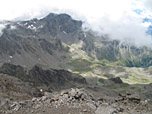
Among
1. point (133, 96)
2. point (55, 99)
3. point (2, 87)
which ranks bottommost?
point (2, 87)

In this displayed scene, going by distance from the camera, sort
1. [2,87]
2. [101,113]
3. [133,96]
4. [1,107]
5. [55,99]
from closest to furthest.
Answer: [101,113]
[55,99]
[1,107]
[133,96]
[2,87]

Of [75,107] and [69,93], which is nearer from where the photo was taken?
[75,107]

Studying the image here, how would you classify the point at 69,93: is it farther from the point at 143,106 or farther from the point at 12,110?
the point at 143,106

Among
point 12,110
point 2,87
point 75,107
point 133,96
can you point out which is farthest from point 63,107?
point 2,87

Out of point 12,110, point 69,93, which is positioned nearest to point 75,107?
point 69,93

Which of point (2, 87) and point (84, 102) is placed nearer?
point (84, 102)

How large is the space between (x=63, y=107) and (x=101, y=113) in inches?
170

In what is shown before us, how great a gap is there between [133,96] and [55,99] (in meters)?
11.8

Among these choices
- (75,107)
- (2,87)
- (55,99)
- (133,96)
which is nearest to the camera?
(75,107)

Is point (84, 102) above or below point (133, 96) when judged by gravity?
above

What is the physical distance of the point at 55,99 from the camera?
2627cm

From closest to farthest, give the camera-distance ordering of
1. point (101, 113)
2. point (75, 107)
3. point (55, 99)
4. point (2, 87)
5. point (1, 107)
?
point (101, 113) < point (75, 107) < point (55, 99) < point (1, 107) < point (2, 87)

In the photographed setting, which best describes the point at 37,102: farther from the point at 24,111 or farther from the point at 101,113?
the point at 101,113

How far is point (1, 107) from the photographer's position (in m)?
28.2
